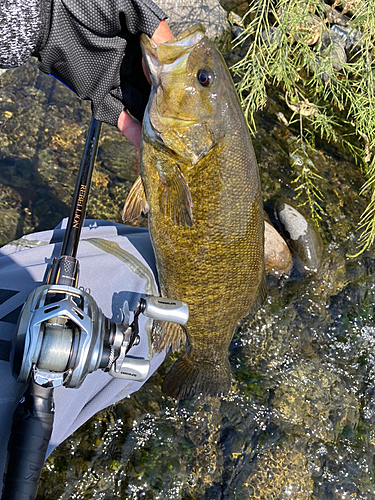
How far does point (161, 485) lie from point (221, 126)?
227 cm

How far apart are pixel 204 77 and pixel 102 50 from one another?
56 centimetres

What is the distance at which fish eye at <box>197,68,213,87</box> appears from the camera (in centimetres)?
209

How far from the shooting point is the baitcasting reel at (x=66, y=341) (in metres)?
1.36

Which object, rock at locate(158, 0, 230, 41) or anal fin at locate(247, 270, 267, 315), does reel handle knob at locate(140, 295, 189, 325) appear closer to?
anal fin at locate(247, 270, 267, 315)

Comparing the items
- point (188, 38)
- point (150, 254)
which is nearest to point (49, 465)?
point (150, 254)

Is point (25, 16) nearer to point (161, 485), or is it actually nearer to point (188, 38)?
point (188, 38)

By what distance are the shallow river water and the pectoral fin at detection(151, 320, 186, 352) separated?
0.69 metres

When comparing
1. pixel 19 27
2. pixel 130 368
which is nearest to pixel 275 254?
pixel 130 368

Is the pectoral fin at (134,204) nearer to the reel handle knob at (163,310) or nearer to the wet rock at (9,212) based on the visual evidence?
the reel handle knob at (163,310)

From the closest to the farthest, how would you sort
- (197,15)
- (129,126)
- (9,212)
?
(129,126) → (9,212) → (197,15)

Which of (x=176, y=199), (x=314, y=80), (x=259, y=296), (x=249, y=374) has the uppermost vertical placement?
(x=314, y=80)

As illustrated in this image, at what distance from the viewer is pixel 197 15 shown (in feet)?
15.9

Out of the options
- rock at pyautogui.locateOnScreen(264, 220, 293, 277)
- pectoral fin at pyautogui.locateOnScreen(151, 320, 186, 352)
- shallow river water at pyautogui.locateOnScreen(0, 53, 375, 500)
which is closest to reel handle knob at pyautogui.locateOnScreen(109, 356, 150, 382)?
pectoral fin at pyautogui.locateOnScreen(151, 320, 186, 352)

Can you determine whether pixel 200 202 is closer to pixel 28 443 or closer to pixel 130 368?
pixel 130 368
